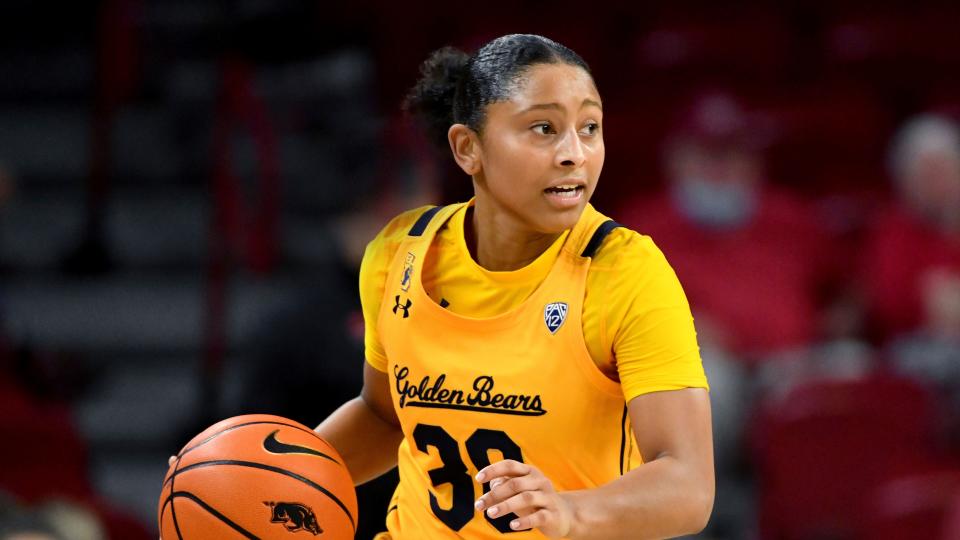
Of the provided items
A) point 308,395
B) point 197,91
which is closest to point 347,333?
point 308,395

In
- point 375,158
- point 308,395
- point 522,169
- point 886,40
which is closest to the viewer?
point 522,169

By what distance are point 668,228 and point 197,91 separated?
243 centimetres

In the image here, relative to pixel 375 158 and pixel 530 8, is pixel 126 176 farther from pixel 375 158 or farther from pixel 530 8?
pixel 530 8

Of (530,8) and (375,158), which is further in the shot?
(530,8)

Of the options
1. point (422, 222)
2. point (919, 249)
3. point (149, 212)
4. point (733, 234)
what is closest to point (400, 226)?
point (422, 222)

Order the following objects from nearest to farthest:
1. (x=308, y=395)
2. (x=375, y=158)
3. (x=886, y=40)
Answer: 1. (x=308, y=395)
2. (x=375, y=158)
3. (x=886, y=40)

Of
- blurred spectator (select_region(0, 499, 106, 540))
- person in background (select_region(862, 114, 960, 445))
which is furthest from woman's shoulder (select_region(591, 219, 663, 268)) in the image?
person in background (select_region(862, 114, 960, 445))

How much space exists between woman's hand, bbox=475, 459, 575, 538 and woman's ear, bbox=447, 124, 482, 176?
0.65m

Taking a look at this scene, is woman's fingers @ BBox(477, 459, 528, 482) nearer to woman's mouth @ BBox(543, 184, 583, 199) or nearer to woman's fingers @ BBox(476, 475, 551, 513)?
woman's fingers @ BBox(476, 475, 551, 513)

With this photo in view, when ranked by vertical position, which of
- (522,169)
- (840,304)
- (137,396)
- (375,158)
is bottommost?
(137,396)

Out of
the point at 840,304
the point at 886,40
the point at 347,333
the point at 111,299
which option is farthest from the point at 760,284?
the point at 111,299

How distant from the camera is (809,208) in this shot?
21.6ft

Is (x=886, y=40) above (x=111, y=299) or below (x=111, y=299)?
above

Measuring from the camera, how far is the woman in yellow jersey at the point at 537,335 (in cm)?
232
